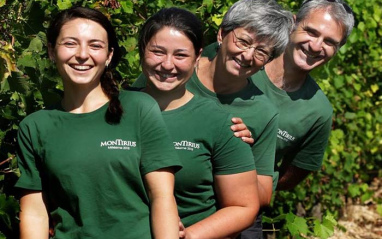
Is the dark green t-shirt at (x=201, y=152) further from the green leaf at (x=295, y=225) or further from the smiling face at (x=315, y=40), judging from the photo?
the green leaf at (x=295, y=225)

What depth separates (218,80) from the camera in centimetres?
445

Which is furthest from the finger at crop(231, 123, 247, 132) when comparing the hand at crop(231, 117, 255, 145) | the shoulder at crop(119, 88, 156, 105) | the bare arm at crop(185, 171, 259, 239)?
the shoulder at crop(119, 88, 156, 105)

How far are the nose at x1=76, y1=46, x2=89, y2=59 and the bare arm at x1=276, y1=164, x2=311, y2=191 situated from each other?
75.2 inches

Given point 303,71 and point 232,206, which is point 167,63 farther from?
point 303,71

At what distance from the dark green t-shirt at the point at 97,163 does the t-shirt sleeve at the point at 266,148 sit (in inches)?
26.3

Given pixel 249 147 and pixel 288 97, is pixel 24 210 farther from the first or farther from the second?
pixel 288 97

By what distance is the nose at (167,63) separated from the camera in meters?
4.04

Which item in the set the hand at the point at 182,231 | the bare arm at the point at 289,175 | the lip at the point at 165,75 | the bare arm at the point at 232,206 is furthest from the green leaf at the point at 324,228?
the lip at the point at 165,75

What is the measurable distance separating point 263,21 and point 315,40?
0.67m

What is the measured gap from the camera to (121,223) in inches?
149

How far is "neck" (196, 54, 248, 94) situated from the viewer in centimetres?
441

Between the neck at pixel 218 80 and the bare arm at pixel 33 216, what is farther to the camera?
the neck at pixel 218 80

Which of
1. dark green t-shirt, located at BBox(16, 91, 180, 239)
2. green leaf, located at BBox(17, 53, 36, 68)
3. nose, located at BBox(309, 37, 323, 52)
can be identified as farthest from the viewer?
nose, located at BBox(309, 37, 323, 52)

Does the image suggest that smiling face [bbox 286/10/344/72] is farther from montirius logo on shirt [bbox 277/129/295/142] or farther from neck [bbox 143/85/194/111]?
neck [bbox 143/85/194/111]
